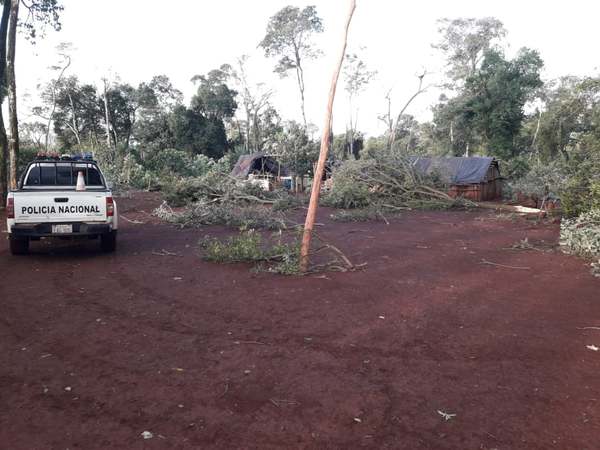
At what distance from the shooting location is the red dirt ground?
288cm

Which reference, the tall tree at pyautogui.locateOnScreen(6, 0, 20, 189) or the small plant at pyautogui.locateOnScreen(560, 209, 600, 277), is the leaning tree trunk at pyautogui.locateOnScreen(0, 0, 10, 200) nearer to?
the tall tree at pyautogui.locateOnScreen(6, 0, 20, 189)

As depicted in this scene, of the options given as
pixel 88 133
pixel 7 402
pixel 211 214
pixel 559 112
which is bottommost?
pixel 7 402

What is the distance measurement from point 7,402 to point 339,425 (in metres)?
2.36

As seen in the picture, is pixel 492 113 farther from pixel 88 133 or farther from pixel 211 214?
pixel 88 133

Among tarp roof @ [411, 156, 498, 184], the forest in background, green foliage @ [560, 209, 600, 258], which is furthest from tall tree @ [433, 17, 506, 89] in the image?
green foliage @ [560, 209, 600, 258]

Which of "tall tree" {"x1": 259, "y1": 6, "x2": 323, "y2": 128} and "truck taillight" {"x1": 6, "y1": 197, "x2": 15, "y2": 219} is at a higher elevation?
"tall tree" {"x1": 259, "y1": 6, "x2": 323, "y2": 128}

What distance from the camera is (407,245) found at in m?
10.0

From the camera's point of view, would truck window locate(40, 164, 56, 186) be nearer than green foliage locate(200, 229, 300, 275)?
No

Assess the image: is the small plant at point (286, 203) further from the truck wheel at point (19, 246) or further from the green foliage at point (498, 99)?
the green foliage at point (498, 99)

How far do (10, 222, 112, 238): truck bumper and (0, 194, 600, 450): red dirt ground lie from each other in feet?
1.72

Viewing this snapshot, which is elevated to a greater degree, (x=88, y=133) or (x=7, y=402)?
(x=88, y=133)

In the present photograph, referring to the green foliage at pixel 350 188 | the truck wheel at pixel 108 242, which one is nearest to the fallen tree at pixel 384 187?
the green foliage at pixel 350 188

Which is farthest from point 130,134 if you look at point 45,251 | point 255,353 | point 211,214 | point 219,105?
point 255,353

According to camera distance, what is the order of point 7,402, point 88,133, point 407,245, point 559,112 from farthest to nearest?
point 88,133 → point 559,112 → point 407,245 → point 7,402
